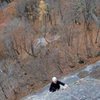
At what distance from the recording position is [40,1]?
2739 inches

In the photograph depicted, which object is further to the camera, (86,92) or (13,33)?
(13,33)

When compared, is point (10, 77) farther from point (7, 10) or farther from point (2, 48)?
point (7, 10)

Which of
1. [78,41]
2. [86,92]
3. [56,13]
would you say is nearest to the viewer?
[86,92]

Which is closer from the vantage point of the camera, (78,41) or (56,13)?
(78,41)

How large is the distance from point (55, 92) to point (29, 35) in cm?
3540

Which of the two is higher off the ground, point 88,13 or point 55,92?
point 55,92

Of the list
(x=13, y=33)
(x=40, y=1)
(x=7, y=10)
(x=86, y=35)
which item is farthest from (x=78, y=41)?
(x=7, y=10)

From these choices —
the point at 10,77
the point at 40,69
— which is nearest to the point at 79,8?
the point at 40,69

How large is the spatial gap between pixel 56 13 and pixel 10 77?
22.7m

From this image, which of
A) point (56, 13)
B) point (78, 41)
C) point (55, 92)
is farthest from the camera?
point (56, 13)

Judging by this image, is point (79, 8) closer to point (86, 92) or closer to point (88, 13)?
point (88, 13)

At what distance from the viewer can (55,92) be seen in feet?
84.8

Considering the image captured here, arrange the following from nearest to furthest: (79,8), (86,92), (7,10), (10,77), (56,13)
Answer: (86,92), (10,77), (79,8), (56,13), (7,10)

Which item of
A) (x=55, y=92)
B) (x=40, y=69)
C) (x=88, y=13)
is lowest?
(x=40, y=69)
